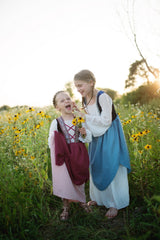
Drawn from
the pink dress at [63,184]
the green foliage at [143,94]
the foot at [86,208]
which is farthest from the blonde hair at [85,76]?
the green foliage at [143,94]

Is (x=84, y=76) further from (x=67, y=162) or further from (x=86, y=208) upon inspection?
(x=86, y=208)

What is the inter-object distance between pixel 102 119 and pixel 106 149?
0.35 m

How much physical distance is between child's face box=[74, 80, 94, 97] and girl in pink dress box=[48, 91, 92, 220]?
19 cm

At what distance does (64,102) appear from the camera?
2.33 meters

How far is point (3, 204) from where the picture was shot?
2.04 meters

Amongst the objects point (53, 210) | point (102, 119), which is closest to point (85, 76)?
point (102, 119)

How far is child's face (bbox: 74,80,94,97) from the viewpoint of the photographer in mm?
2310

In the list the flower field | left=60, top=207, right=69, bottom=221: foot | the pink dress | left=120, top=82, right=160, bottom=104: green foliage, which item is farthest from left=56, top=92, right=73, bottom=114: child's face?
left=120, top=82, right=160, bottom=104: green foliage

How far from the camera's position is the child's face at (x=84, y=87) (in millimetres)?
2310

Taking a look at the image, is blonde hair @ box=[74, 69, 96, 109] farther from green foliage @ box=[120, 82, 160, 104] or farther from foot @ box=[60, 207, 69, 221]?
green foliage @ box=[120, 82, 160, 104]

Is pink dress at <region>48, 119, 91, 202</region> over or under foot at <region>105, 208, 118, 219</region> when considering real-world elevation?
over

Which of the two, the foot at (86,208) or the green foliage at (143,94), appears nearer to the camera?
the foot at (86,208)

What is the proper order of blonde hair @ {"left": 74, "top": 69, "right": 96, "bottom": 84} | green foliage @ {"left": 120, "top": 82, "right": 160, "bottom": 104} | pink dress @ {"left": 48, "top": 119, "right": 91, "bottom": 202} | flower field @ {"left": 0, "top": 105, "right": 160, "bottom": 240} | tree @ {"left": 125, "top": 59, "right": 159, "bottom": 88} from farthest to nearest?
1. tree @ {"left": 125, "top": 59, "right": 159, "bottom": 88}
2. green foliage @ {"left": 120, "top": 82, "right": 160, "bottom": 104}
3. blonde hair @ {"left": 74, "top": 69, "right": 96, "bottom": 84}
4. pink dress @ {"left": 48, "top": 119, "right": 91, "bottom": 202}
5. flower field @ {"left": 0, "top": 105, "right": 160, "bottom": 240}

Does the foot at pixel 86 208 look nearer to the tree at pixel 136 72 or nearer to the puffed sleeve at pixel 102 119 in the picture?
the puffed sleeve at pixel 102 119
